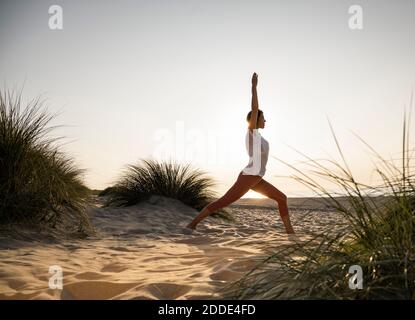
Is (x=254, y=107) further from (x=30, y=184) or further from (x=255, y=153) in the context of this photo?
(x=30, y=184)

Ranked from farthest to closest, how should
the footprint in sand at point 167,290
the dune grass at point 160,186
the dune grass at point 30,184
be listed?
1. the dune grass at point 160,186
2. the dune grass at point 30,184
3. the footprint in sand at point 167,290

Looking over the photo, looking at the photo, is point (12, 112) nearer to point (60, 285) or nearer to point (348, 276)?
point (60, 285)

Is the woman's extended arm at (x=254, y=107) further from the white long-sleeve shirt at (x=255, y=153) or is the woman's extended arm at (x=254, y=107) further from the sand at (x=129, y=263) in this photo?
the sand at (x=129, y=263)

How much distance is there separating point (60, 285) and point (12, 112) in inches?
117

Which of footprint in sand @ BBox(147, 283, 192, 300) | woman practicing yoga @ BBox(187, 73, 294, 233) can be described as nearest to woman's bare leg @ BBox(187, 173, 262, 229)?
woman practicing yoga @ BBox(187, 73, 294, 233)

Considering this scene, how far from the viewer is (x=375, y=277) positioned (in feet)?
5.27

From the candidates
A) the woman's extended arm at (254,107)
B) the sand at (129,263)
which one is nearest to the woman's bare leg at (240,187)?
the sand at (129,263)

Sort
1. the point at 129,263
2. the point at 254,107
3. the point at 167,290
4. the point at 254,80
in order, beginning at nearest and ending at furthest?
the point at 167,290 < the point at 129,263 < the point at 254,80 < the point at 254,107

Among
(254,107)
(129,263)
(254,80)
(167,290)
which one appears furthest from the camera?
(254,107)

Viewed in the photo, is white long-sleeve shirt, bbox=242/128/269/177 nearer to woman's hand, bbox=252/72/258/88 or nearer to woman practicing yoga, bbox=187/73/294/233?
woman practicing yoga, bbox=187/73/294/233

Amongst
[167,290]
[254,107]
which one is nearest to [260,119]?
[254,107]

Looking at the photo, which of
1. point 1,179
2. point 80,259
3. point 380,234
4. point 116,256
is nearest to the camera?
point 380,234
